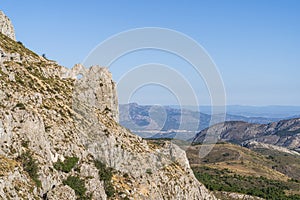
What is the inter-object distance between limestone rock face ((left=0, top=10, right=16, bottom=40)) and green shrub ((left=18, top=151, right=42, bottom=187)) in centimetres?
5571

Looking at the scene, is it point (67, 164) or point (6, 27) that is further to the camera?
point (6, 27)

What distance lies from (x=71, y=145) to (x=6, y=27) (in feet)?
163

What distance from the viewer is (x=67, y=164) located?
68188 millimetres

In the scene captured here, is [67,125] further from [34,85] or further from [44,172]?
[44,172]

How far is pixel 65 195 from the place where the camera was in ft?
199

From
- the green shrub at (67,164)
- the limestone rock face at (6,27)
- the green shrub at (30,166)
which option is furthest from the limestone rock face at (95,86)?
the green shrub at (30,166)

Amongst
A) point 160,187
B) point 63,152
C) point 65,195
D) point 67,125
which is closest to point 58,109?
point 67,125

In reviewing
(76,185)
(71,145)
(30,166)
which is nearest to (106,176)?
(71,145)

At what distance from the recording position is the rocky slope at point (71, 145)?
5878 centimetres

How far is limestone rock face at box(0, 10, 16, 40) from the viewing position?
4092 inches

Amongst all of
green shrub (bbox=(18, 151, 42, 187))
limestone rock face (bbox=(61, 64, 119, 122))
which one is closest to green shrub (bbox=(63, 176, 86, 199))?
green shrub (bbox=(18, 151, 42, 187))

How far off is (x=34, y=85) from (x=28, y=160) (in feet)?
77.5

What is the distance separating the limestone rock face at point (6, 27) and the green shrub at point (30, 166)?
55.7 meters

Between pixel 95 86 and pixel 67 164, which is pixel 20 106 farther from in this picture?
pixel 95 86
